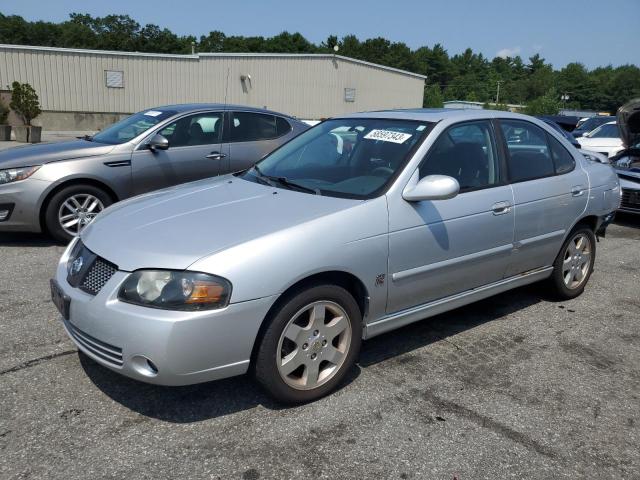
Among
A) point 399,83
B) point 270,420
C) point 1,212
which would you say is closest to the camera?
point 270,420

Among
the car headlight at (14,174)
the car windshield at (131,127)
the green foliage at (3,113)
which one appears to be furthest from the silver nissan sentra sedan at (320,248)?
the green foliage at (3,113)

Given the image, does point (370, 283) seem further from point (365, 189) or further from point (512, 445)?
point (512, 445)

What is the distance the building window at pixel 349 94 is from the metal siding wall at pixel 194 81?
8.5 inches

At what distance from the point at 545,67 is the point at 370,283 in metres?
153

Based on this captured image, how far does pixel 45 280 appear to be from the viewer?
16.6 ft

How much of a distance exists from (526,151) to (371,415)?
8.32ft

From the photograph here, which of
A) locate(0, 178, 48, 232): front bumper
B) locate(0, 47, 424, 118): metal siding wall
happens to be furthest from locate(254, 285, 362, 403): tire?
locate(0, 47, 424, 118): metal siding wall

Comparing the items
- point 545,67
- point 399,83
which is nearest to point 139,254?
point 399,83

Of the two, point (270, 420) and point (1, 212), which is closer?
point (270, 420)

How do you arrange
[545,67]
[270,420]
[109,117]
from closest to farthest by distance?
1. [270,420]
2. [109,117]
3. [545,67]

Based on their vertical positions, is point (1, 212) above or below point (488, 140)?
below

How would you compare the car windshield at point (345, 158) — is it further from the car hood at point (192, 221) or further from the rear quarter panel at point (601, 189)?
the rear quarter panel at point (601, 189)

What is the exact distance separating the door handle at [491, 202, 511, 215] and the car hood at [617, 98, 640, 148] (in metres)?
5.69

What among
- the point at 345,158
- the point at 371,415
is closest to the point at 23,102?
the point at 345,158
